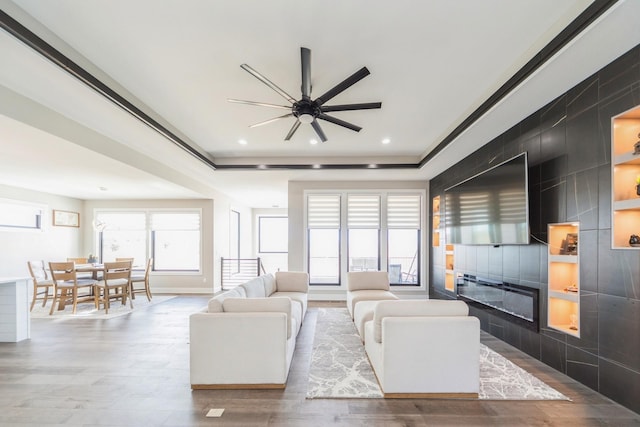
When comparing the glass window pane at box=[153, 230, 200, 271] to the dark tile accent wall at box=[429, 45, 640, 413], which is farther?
the glass window pane at box=[153, 230, 200, 271]

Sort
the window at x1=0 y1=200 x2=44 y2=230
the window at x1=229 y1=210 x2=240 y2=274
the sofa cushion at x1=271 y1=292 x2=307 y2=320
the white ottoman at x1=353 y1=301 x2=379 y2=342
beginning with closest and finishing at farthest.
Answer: the white ottoman at x1=353 y1=301 x2=379 y2=342
the sofa cushion at x1=271 y1=292 x2=307 y2=320
the window at x1=0 y1=200 x2=44 y2=230
the window at x1=229 y1=210 x2=240 y2=274

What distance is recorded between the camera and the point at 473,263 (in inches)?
195

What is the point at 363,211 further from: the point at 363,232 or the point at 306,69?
the point at 306,69

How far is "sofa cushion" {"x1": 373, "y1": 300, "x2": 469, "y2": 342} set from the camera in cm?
283

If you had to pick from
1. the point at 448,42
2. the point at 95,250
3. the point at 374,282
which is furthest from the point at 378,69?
the point at 95,250

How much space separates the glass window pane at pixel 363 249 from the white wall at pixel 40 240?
283 inches

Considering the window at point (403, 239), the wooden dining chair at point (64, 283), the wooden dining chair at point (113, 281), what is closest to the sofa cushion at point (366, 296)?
the window at point (403, 239)

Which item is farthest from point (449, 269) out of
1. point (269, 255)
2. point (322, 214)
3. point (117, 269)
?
point (269, 255)

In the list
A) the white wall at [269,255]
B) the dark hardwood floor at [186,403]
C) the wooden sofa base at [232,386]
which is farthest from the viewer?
the white wall at [269,255]

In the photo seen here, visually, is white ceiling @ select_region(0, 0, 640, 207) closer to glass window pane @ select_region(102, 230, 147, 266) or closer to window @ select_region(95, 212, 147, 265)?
window @ select_region(95, 212, 147, 265)

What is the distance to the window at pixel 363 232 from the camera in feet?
23.4

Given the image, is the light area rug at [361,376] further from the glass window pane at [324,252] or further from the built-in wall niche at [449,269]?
the glass window pane at [324,252]

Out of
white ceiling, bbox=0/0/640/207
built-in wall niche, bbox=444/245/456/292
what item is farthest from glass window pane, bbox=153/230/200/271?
built-in wall niche, bbox=444/245/456/292

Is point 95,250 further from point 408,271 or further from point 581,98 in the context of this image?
point 581,98
